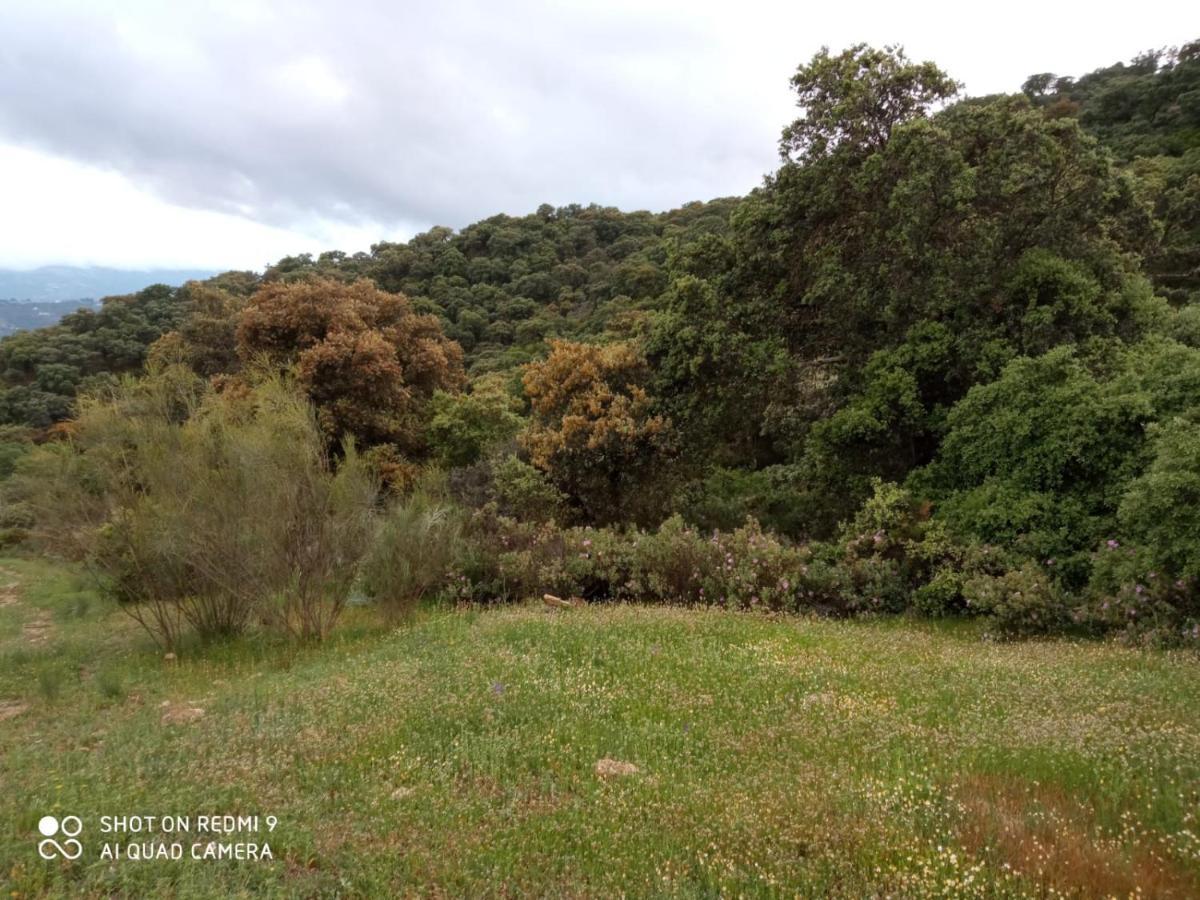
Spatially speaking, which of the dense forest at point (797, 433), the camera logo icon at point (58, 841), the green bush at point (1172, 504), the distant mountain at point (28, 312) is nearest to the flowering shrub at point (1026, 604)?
the dense forest at point (797, 433)

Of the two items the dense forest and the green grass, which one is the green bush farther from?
the green grass

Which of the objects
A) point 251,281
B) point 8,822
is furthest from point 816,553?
point 251,281

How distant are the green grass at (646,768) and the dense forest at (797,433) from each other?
213 centimetres

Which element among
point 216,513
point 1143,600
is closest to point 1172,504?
point 1143,600

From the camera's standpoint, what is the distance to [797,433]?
1587cm

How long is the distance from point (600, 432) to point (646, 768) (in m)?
10.3

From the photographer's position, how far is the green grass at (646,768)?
3.71 m

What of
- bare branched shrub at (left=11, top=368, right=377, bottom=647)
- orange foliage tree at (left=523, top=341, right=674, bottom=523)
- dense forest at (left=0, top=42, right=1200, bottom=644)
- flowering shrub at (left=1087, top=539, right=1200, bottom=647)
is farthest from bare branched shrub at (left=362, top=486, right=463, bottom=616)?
flowering shrub at (left=1087, top=539, right=1200, bottom=647)

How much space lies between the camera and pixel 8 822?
428 cm

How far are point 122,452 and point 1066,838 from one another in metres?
12.5

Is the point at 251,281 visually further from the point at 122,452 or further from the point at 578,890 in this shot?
the point at 578,890

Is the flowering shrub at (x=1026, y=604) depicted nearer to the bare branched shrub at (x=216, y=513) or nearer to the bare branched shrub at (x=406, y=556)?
the bare branched shrub at (x=406, y=556)

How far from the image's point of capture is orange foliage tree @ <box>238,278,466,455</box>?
1773cm

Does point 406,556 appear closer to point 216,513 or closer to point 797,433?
point 216,513
